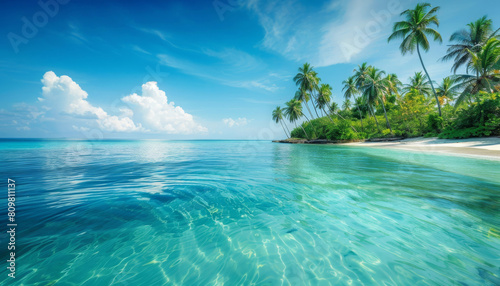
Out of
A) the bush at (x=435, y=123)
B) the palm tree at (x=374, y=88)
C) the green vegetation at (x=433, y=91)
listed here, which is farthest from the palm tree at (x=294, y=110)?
the bush at (x=435, y=123)

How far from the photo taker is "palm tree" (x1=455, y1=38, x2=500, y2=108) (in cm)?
→ 1747

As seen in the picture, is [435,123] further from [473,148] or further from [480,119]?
[473,148]

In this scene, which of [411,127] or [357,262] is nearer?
[357,262]

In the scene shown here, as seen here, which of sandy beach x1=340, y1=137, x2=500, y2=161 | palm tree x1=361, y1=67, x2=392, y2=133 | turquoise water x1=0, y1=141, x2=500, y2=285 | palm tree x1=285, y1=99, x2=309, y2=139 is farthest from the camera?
palm tree x1=285, y1=99, x2=309, y2=139

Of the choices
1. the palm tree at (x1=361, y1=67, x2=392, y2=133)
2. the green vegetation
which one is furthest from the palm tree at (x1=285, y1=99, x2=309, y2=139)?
the palm tree at (x1=361, y1=67, x2=392, y2=133)

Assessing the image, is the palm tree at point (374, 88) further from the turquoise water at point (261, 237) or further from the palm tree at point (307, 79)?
the turquoise water at point (261, 237)

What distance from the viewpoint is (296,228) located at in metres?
3.08

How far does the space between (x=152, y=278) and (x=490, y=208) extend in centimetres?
656

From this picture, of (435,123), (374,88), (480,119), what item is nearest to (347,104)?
(374,88)

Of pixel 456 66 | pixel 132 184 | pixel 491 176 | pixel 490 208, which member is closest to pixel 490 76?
pixel 456 66

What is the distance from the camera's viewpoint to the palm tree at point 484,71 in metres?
17.5

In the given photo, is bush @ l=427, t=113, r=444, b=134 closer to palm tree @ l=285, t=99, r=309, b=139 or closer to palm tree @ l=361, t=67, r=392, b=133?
palm tree @ l=361, t=67, r=392, b=133

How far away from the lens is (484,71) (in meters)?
18.9

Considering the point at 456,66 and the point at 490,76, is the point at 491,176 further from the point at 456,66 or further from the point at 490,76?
the point at 456,66
